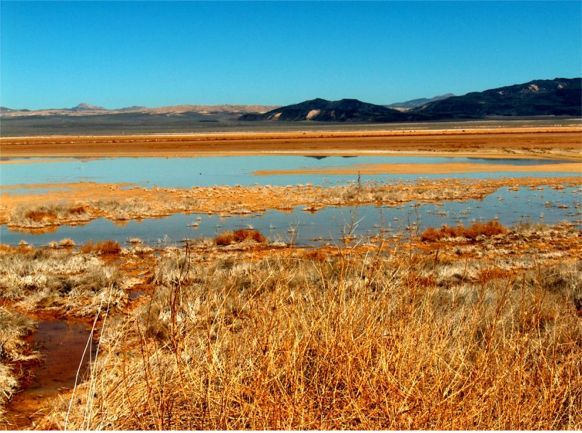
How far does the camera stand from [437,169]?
44562 millimetres

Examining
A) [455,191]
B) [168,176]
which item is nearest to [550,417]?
[455,191]

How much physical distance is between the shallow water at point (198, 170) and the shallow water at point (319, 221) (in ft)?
38.4

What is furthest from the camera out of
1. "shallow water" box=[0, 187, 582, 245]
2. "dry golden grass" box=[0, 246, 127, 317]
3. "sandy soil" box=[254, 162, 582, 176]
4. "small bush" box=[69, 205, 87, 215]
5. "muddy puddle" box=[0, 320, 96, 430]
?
"sandy soil" box=[254, 162, 582, 176]

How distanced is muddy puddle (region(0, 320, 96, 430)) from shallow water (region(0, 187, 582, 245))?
818cm

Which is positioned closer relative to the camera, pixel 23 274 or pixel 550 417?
pixel 550 417

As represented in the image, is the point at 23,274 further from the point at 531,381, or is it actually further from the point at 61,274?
the point at 531,381

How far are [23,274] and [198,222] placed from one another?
32.1 ft

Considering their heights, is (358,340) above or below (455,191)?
above

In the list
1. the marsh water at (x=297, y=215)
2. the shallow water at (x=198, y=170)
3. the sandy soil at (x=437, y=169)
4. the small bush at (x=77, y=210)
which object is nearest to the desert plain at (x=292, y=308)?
the small bush at (x=77, y=210)

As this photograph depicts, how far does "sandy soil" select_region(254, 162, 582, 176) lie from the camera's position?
139 feet

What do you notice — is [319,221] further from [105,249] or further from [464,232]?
[105,249]

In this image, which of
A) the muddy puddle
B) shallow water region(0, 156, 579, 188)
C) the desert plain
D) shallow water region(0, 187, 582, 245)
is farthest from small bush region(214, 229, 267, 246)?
shallow water region(0, 156, 579, 188)

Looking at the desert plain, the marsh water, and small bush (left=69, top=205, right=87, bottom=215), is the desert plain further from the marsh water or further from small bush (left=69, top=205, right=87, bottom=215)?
the marsh water

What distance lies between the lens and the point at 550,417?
13.6 ft
